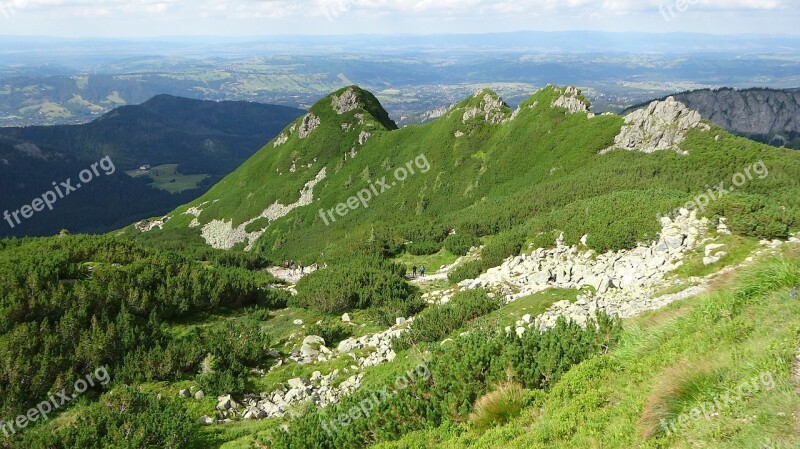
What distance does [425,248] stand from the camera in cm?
4362

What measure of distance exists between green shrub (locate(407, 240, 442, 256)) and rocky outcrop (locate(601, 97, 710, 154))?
119 ft

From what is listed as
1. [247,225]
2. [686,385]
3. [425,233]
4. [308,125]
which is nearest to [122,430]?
[686,385]

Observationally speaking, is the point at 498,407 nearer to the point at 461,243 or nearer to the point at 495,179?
the point at 461,243

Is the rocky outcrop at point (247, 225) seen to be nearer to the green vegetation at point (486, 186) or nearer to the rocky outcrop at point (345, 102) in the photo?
the green vegetation at point (486, 186)

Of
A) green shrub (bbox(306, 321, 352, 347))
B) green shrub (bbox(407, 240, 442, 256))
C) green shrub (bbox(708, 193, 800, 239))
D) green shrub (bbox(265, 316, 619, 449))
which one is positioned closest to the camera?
green shrub (bbox(265, 316, 619, 449))

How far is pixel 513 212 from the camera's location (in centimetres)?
4897

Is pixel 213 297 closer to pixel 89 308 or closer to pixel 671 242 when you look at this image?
pixel 89 308

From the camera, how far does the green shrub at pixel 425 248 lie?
4334 cm

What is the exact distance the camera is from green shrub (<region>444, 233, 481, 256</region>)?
39938 millimetres

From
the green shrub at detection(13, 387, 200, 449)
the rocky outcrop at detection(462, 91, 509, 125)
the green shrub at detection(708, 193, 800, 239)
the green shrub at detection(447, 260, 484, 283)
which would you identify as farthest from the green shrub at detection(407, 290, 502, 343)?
the rocky outcrop at detection(462, 91, 509, 125)

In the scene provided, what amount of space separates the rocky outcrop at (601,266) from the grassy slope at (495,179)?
1220mm

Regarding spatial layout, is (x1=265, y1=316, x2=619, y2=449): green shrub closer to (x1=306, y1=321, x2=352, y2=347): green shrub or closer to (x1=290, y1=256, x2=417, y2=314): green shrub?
(x1=306, y1=321, x2=352, y2=347): green shrub

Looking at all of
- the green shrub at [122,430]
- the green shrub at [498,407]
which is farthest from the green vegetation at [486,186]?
the green shrub at [122,430]

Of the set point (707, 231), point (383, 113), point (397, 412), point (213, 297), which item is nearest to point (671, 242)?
point (707, 231)
